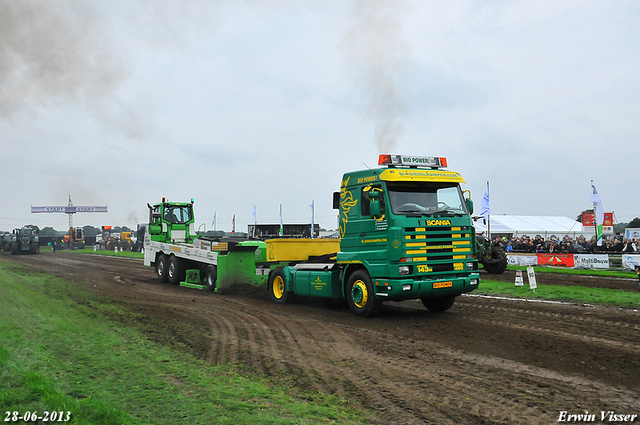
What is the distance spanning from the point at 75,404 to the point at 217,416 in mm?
1281

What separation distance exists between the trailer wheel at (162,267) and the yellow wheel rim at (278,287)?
7173mm

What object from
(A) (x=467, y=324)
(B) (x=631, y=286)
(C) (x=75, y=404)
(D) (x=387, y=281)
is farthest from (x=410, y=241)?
(B) (x=631, y=286)

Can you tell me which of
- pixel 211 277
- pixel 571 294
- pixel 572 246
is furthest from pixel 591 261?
pixel 211 277

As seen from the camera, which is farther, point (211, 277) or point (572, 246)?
point (572, 246)

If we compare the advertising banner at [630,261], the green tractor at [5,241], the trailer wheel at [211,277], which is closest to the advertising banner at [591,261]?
the advertising banner at [630,261]

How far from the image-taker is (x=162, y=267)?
19297 millimetres

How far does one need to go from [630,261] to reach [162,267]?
64.2 feet

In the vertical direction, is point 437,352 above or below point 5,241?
below

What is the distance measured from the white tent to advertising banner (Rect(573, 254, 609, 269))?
1347 centimetres

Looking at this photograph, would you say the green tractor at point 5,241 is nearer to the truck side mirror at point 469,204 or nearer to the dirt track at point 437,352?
the dirt track at point 437,352

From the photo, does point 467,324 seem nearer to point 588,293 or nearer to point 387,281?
point 387,281

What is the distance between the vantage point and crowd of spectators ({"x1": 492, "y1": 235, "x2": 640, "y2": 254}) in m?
25.0

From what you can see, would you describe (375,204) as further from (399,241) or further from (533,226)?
(533,226)

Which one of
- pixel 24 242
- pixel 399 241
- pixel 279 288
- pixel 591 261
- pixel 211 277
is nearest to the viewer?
pixel 399 241
